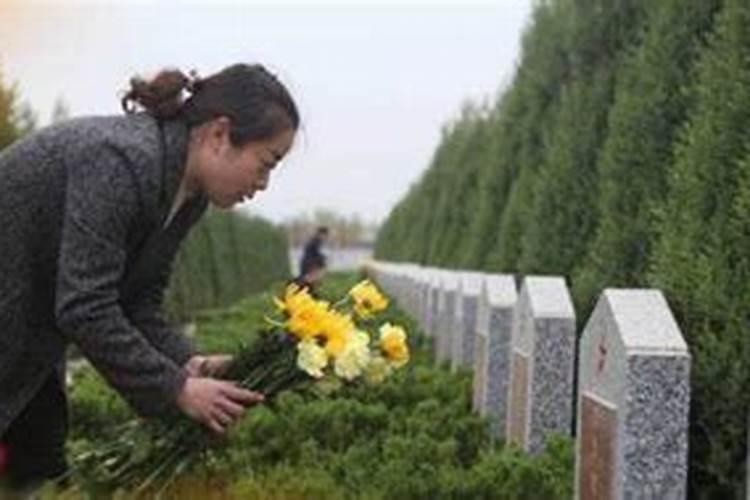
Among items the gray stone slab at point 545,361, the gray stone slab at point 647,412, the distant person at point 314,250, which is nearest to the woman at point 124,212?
the gray stone slab at point 647,412

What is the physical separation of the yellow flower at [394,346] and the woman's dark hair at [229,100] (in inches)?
26.9

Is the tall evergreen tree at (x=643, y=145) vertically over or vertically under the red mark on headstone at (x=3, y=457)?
over

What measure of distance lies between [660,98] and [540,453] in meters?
2.09

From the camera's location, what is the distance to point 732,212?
17.5 feet

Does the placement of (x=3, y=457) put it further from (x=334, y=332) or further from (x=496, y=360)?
(x=496, y=360)

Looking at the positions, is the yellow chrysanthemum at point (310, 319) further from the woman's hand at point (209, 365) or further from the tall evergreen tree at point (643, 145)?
the tall evergreen tree at point (643, 145)

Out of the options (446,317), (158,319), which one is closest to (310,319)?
(158,319)

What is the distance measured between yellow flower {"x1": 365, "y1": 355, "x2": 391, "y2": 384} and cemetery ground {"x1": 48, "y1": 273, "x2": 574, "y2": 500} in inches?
15.0

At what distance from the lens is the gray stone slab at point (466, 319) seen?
367 inches

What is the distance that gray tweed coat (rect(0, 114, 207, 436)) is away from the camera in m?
3.20

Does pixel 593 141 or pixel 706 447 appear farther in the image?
pixel 593 141

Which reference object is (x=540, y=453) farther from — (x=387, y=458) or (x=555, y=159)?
(x=555, y=159)

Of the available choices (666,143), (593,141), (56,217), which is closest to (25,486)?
(56,217)

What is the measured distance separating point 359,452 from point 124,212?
2.57 m
